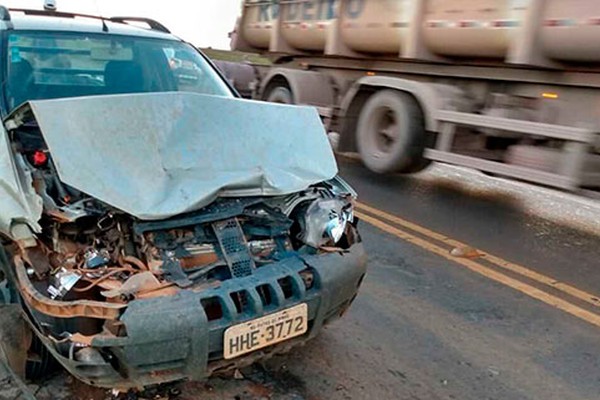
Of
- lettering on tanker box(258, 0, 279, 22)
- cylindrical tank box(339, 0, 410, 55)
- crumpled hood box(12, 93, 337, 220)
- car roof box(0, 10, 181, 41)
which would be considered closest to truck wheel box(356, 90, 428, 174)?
cylindrical tank box(339, 0, 410, 55)

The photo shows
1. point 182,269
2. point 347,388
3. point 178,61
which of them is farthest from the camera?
point 178,61

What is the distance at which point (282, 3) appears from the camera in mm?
9688

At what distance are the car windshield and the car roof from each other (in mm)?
56

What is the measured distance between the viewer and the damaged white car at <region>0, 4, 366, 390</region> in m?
2.39

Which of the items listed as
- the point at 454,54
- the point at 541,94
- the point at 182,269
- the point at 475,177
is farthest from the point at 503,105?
the point at 182,269

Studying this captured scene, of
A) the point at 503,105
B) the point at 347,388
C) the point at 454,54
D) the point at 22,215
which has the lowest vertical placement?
the point at 347,388

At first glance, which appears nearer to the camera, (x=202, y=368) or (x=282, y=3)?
(x=202, y=368)

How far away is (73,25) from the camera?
167 inches

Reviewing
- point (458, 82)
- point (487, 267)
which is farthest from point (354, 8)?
point (487, 267)

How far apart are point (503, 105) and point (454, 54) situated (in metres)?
0.89

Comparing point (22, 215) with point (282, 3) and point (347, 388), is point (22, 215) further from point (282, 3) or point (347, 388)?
point (282, 3)

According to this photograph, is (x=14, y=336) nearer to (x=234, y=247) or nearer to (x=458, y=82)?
(x=234, y=247)

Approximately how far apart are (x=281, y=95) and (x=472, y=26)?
424cm

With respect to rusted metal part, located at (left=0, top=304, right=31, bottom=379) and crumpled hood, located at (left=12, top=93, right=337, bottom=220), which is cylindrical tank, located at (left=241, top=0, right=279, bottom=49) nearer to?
crumpled hood, located at (left=12, top=93, right=337, bottom=220)
